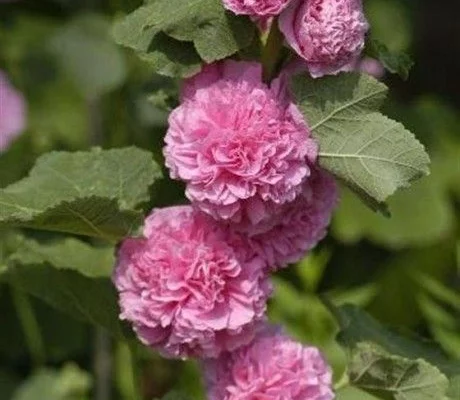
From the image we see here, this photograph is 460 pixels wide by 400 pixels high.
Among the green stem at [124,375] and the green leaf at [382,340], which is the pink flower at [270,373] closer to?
the green leaf at [382,340]

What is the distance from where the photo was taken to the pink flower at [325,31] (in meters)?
1.33

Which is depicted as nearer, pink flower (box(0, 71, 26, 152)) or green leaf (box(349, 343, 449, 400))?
green leaf (box(349, 343, 449, 400))

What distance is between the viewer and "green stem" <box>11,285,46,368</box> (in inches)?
109

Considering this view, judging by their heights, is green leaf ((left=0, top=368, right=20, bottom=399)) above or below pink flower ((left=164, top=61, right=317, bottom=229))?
below

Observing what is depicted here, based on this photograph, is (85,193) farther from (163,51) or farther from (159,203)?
(159,203)

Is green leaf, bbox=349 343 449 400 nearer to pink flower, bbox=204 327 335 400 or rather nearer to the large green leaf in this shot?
pink flower, bbox=204 327 335 400

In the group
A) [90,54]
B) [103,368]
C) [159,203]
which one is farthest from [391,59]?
[90,54]

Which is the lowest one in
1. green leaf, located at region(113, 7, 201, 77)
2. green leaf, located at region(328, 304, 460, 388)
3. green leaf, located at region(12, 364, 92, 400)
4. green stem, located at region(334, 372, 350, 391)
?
green leaf, located at region(12, 364, 92, 400)

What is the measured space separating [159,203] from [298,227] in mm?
839

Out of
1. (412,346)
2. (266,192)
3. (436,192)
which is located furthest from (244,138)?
(436,192)

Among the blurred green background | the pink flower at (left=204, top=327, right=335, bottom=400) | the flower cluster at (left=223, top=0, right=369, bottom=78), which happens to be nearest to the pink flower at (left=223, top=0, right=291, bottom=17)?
the flower cluster at (left=223, top=0, right=369, bottom=78)

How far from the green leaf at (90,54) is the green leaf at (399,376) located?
139 cm

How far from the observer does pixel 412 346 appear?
62.8 inches

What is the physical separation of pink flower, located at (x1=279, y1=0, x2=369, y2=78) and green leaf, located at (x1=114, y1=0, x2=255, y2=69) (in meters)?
0.04
